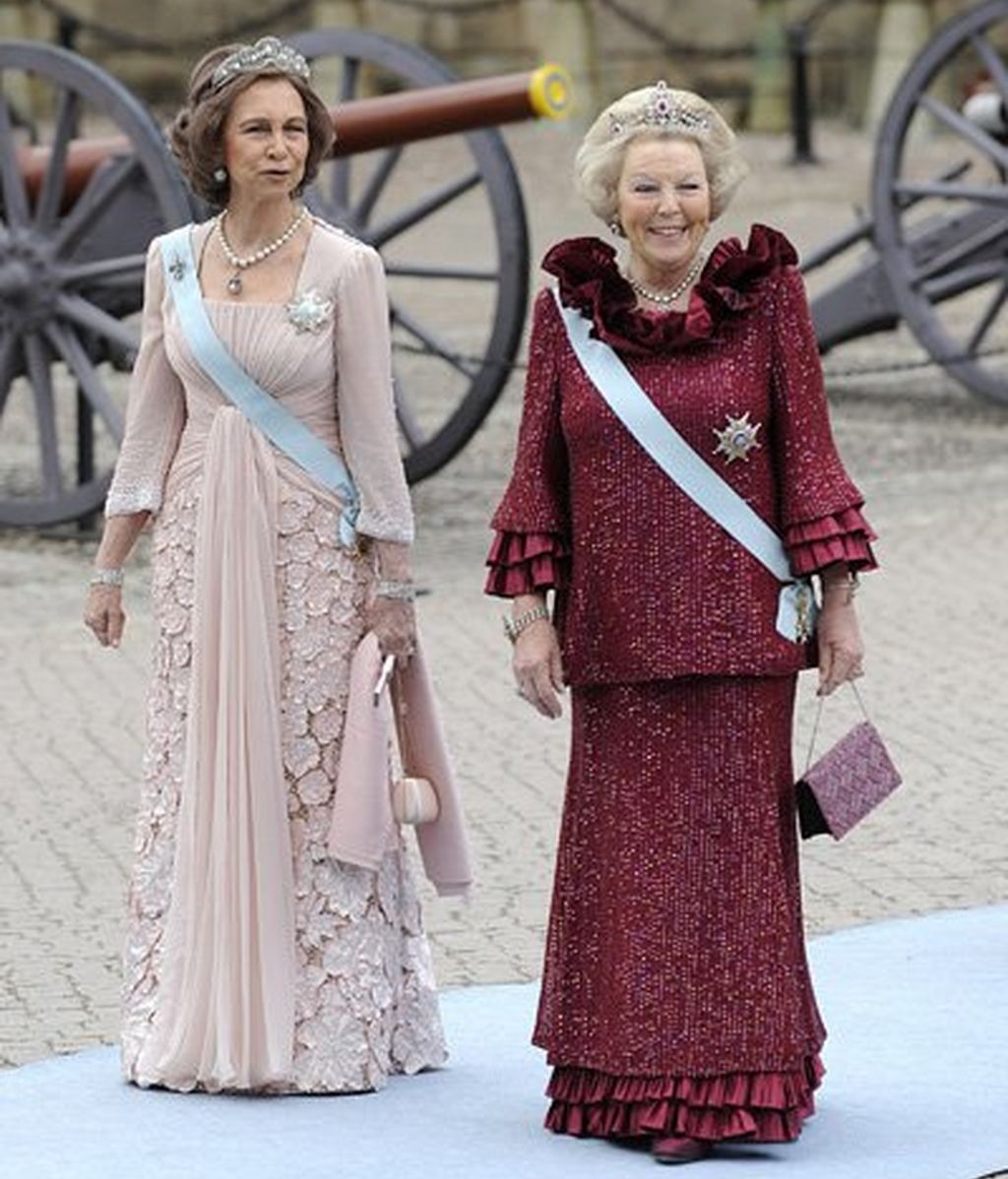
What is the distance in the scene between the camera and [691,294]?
5.52m

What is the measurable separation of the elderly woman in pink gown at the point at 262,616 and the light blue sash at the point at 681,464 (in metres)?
0.51

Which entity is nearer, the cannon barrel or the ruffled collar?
the ruffled collar

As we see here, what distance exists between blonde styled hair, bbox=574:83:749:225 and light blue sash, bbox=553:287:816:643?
0.18m

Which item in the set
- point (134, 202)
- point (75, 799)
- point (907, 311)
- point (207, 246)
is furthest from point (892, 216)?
point (207, 246)

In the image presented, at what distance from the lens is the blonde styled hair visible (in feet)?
18.1

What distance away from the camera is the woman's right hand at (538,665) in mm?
5531

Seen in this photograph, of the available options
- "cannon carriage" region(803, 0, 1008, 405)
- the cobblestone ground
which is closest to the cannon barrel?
the cobblestone ground

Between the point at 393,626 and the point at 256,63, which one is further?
the point at 393,626

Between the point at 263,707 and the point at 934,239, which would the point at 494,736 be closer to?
the point at 263,707

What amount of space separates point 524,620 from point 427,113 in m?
6.26

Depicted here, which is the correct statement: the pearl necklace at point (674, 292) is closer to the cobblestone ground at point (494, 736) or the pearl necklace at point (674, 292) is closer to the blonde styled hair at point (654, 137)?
the blonde styled hair at point (654, 137)

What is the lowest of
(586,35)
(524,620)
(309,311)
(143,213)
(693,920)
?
(693,920)

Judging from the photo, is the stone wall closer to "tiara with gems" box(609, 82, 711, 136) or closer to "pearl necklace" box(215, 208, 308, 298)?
"pearl necklace" box(215, 208, 308, 298)

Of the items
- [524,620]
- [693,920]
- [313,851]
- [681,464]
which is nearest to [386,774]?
[313,851]
